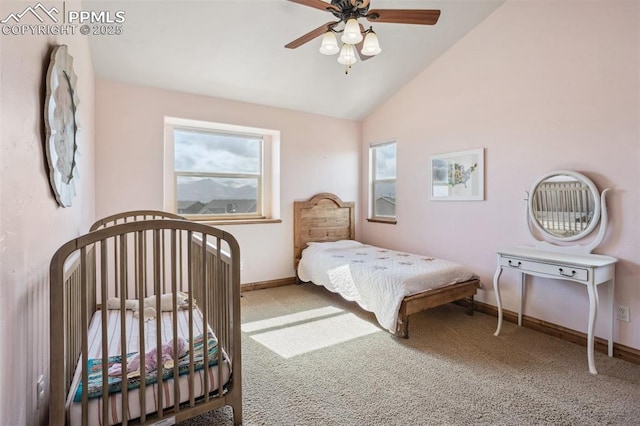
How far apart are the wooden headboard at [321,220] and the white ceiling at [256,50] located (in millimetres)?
1271

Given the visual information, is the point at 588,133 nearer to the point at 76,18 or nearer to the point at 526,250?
the point at 526,250

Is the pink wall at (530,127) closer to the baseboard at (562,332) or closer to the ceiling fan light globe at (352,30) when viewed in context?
the baseboard at (562,332)

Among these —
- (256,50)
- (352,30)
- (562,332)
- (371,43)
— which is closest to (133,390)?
(352,30)

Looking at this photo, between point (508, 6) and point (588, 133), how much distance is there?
55.2 inches

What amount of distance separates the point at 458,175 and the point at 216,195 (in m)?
2.77

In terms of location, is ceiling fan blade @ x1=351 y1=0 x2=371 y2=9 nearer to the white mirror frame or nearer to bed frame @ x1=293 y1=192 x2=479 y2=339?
the white mirror frame

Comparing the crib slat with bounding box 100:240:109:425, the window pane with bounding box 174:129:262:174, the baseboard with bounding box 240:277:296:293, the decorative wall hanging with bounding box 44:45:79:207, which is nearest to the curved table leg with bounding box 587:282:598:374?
the crib slat with bounding box 100:240:109:425

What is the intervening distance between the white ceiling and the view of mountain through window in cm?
54

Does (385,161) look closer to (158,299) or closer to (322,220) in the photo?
(322,220)

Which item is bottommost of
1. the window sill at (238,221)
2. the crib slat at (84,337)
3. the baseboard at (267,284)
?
the baseboard at (267,284)

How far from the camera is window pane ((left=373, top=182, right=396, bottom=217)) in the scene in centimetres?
445

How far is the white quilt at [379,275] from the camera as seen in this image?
106 inches

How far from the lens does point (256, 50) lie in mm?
3045

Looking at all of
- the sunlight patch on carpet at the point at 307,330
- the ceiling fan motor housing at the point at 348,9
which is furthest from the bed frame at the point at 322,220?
the ceiling fan motor housing at the point at 348,9
